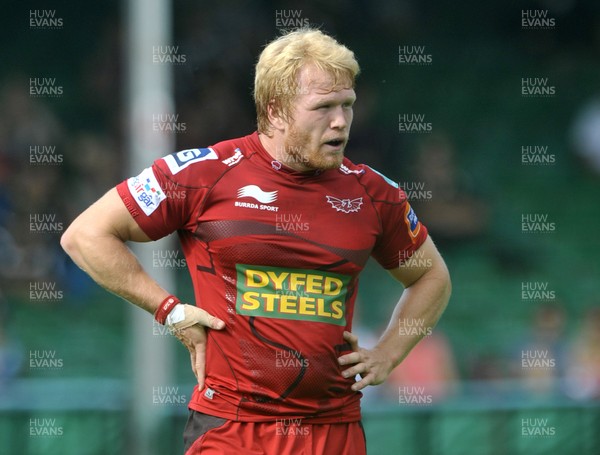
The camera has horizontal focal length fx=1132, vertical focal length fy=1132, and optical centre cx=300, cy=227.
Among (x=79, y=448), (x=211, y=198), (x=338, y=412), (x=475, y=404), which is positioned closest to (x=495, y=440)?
(x=475, y=404)

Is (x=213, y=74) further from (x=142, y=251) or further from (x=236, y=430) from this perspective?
(x=236, y=430)

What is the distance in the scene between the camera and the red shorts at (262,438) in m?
3.85

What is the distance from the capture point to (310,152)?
12.8 feet

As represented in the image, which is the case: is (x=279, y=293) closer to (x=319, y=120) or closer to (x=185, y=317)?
(x=185, y=317)

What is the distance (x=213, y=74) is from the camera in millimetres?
11164

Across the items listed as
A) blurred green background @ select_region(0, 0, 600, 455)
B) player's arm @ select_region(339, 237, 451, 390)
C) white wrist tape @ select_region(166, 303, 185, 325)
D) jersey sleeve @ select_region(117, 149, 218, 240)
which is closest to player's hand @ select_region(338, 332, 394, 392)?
player's arm @ select_region(339, 237, 451, 390)

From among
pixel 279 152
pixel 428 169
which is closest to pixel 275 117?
pixel 279 152

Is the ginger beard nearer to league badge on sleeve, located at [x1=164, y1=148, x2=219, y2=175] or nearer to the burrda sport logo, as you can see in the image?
Answer: the burrda sport logo

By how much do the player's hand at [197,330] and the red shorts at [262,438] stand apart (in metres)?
0.17

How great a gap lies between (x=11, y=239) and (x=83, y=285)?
35.4 inches

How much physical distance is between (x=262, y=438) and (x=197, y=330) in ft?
1.44

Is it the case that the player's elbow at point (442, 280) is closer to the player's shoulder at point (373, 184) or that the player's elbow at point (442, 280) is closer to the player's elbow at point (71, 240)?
the player's shoulder at point (373, 184)

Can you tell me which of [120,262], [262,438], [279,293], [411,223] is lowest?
[262,438]

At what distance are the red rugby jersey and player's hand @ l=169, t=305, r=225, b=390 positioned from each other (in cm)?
3
